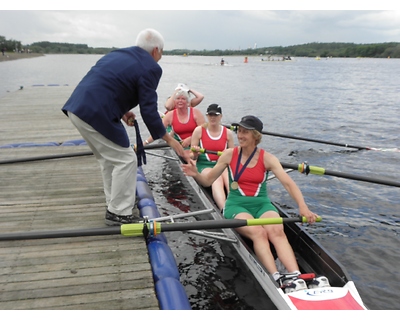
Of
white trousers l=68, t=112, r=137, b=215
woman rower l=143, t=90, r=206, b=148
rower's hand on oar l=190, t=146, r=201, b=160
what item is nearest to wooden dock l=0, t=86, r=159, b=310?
white trousers l=68, t=112, r=137, b=215

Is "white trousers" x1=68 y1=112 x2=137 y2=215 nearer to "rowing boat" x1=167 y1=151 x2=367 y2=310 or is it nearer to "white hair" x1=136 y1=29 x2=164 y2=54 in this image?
"white hair" x1=136 y1=29 x2=164 y2=54

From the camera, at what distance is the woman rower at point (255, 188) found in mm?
4168

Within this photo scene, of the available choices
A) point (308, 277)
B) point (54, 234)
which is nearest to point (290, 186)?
point (308, 277)

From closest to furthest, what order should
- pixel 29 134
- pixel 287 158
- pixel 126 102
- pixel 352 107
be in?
pixel 126 102, pixel 29 134, pixel 287 158, pixel 352 107

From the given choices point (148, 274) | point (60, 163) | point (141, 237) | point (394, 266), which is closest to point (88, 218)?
point (141, 237)

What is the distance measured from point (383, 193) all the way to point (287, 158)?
3.59m

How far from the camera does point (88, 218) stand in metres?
4.78

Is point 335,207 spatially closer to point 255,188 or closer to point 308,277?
point 255,188

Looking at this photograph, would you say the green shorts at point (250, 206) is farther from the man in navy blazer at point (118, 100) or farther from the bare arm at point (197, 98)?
the bare arm at point (197, 98)

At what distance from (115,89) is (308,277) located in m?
2.84

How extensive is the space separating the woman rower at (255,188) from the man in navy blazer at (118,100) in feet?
2.60

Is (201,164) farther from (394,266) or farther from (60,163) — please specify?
(394,266)

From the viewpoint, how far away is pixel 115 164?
4.19m

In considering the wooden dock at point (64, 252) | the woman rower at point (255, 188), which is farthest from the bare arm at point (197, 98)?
the woman rower at point (255, 188)
